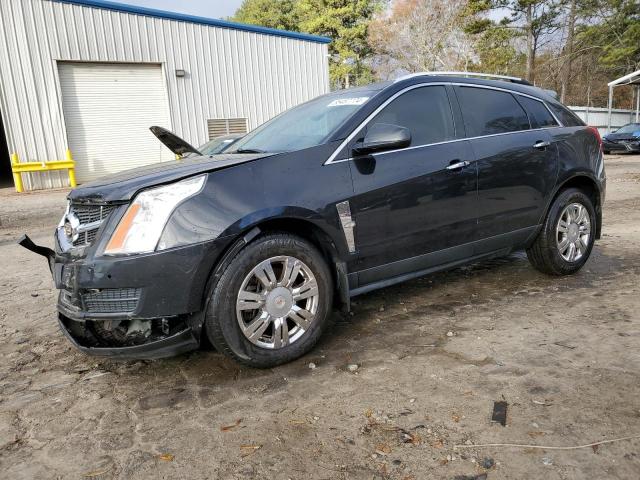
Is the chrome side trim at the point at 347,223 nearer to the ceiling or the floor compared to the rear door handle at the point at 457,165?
nearer to the floor

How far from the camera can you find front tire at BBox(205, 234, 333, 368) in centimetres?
276

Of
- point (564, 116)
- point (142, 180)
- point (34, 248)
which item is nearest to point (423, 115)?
point (564, 116)

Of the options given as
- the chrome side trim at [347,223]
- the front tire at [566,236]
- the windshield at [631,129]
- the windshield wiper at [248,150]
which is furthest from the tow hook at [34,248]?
the windshield at [631,129]

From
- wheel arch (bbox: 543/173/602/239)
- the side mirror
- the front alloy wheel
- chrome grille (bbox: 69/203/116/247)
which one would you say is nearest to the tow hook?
chrome grille (bbox: 69/203/116/247)

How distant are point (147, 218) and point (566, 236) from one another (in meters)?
3.59

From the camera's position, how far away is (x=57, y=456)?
88.8 inches

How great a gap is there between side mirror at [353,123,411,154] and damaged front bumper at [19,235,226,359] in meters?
1.17

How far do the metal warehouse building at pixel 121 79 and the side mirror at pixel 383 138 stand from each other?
13575mm

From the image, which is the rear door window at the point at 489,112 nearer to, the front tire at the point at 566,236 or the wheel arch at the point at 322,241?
the front tire at the point at 566,236

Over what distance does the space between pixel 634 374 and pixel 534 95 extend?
2710 mm

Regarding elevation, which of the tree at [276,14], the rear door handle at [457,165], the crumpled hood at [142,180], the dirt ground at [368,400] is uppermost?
the tree at [276,14]

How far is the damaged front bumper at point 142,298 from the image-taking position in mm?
2602

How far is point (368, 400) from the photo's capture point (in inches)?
103

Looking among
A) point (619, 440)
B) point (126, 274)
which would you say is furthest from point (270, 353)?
point (619, 440)
